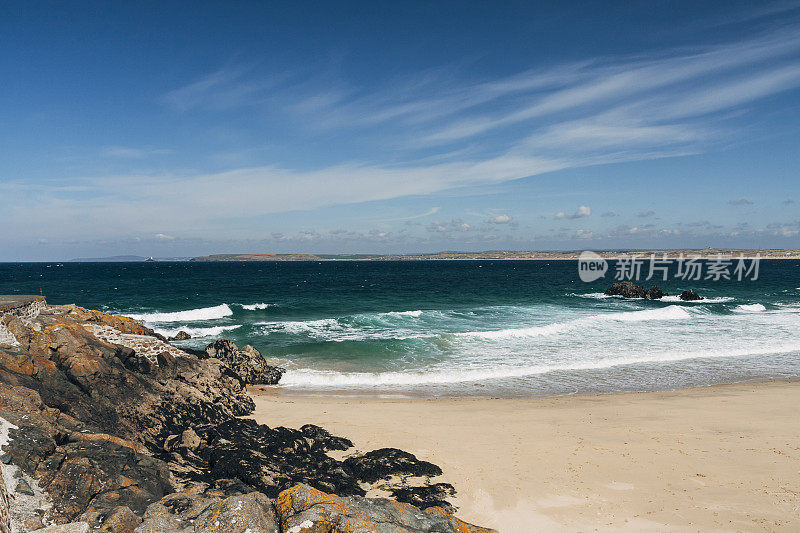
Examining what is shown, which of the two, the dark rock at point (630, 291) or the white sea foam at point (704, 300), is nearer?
the white sea foam at point (704, 300)

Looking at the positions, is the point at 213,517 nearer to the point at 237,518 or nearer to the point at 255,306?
the point at 237,518

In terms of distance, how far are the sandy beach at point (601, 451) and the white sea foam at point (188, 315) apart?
2017 centimetres

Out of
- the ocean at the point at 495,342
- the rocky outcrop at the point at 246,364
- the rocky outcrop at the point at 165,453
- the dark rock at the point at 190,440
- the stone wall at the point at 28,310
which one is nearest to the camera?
the rocky outcrop at the point at 165,453

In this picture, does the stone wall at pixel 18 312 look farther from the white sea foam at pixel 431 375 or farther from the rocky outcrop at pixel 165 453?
the white sea foam at pixel 431 375

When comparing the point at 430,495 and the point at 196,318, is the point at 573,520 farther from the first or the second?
the point at 196,318

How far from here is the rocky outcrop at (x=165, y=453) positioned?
4.27 metres

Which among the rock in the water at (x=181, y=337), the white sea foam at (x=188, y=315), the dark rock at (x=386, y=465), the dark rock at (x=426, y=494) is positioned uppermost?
the dark rock at (x=386, y=465)

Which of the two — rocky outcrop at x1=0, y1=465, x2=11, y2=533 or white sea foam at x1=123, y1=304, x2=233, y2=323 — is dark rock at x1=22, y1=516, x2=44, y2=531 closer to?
rocky outcrop at x1=0, y1=465, x2=11, y2=533

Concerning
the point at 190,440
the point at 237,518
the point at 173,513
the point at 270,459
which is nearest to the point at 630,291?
the point at 270,459

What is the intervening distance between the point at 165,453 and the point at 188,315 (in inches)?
1120

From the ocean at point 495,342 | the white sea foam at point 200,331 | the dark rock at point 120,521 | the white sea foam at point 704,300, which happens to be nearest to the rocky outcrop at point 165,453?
the dark rock at point 120,521

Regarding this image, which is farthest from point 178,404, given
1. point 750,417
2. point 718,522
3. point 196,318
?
point 196,318

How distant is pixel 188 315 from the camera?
33250mm

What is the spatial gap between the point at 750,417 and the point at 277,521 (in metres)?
13.6
